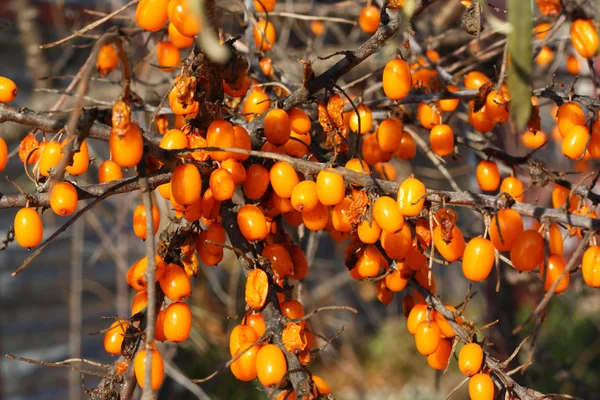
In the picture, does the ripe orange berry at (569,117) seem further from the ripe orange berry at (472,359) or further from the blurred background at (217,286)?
the blurred background at (217,286)

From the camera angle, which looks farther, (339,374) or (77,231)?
(339,374)

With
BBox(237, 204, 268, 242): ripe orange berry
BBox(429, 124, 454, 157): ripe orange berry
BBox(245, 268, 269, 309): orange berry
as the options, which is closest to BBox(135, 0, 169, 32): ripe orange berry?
BBox(237, 204, 268, 242): ripe orange berry

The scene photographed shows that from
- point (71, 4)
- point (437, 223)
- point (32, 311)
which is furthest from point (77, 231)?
point (437, 223)

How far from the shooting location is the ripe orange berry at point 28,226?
1.12m

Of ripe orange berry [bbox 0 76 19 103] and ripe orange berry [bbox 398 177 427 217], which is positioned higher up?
ripe orange berry [bbox 0 76 19 103]

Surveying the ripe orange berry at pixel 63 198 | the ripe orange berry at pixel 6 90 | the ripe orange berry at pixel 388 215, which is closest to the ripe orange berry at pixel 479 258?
the ripe orange berry at pixel 388 215

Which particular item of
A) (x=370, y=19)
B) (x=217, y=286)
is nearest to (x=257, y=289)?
(x=370, y=19)

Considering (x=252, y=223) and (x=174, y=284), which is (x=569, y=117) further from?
(x=174, y=284)

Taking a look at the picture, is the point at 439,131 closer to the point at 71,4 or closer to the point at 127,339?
the point at 127,339

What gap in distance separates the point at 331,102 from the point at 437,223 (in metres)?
0.32

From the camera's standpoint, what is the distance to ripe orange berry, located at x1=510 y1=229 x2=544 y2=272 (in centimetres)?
104

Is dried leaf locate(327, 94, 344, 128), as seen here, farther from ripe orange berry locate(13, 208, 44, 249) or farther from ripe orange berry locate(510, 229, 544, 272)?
ripe orange berry locate(13, 208, 44, 249)

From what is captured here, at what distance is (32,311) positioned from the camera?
4387mm

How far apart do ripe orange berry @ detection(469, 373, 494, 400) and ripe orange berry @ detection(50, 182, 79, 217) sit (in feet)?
2.80
